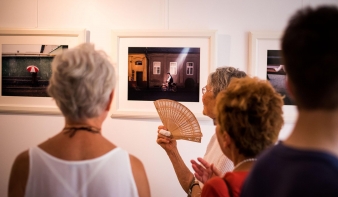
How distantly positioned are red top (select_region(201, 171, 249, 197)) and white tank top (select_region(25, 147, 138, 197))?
292 mm

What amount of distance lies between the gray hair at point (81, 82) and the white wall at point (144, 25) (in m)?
1.64

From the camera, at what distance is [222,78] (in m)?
1.95

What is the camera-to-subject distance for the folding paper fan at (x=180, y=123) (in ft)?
7.24

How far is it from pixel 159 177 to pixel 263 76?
1.18 metres

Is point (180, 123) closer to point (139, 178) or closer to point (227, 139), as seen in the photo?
point (227, 139)

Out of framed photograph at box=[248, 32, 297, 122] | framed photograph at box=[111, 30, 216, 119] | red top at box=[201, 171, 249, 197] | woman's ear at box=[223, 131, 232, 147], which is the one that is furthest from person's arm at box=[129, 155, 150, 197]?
framed photograph at box=[248, 32, 297, 122]

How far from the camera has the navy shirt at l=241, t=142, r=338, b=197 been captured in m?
0.65

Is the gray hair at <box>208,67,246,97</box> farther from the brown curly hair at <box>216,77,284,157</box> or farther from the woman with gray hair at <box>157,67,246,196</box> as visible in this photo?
the brown curly hair at <box>216,77,284,157</box>

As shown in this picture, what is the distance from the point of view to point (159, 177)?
9.21 ft

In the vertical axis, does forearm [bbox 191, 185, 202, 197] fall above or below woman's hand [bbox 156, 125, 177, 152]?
below

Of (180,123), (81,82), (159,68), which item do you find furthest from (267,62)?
(81,82)

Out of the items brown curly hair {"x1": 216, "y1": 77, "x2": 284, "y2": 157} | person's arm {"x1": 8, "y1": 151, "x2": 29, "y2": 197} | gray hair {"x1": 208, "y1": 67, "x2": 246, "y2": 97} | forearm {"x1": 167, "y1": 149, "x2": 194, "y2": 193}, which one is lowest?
forearm {"x1": 167, "y1": 149, "x2": 194, "y2": 193}

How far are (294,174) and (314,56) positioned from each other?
0.80 ft

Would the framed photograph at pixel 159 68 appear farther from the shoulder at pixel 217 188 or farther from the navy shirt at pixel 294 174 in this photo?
the navy shirt at pixel 294 174
